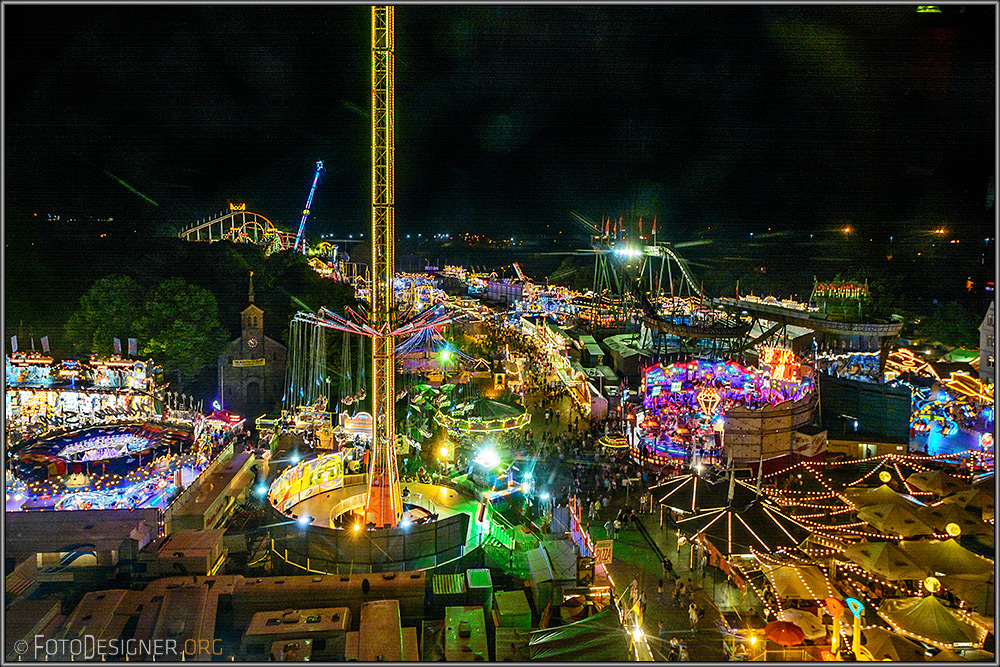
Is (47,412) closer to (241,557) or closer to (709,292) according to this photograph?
(241,557)

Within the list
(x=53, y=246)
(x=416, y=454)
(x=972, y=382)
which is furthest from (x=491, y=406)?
(x=53, y=246)

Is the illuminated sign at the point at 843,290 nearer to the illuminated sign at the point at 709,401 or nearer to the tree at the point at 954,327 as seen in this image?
the tree at the point at 954,327

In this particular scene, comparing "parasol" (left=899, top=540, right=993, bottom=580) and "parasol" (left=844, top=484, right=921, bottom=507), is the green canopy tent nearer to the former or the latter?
"parasol" (left=899, top=540, right=993, bottom=580)

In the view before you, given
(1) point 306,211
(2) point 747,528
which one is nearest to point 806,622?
(2) point 747,528

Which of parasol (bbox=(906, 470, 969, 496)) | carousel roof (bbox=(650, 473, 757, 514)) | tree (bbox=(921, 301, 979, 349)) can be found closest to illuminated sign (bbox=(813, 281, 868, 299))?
tree (bbox=(921, 301, 979, 349))

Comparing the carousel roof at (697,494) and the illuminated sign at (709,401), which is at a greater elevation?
the illuminated sign at (709,401)

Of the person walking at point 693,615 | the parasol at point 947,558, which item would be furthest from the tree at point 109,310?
the parasol at point 947,558
